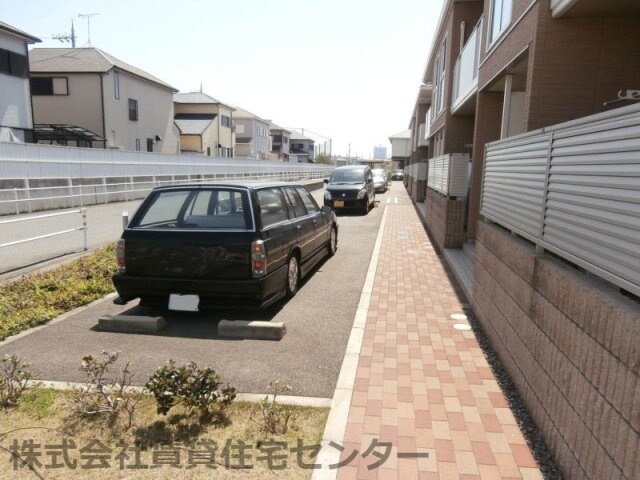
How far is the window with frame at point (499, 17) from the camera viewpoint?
6.76m

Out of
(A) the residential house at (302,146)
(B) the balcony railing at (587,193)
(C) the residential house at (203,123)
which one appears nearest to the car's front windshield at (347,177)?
(B) the balcony railing at (587,193)

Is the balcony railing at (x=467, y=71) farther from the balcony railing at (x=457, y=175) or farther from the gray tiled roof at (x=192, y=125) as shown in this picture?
the gray tiled roof at (x=192, y=125)

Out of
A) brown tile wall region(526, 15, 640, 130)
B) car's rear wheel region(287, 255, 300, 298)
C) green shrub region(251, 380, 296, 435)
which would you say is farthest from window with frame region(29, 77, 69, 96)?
green shrub region(251, 380, 296, 435)

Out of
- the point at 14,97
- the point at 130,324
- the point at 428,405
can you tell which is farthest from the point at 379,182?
the point at 428,405

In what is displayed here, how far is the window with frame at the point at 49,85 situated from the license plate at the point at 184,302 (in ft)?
102

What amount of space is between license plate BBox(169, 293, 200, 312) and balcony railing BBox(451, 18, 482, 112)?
7359 mm

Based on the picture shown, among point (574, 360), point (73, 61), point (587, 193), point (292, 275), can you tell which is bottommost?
point (292, 275)

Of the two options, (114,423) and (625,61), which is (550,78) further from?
(114,423)

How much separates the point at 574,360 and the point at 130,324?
166 inches

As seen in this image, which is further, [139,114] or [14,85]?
[139,114]

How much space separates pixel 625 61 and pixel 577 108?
0.70m

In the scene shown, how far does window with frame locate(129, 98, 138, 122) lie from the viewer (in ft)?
107

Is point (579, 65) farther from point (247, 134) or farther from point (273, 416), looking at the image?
point (247, 134)

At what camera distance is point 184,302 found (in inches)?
195
